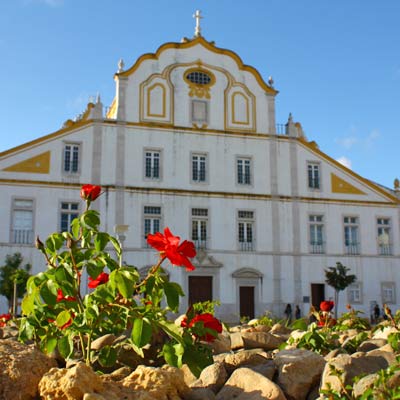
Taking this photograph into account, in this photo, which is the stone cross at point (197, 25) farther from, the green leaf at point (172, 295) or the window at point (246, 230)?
the green leaf at point (172, 295)

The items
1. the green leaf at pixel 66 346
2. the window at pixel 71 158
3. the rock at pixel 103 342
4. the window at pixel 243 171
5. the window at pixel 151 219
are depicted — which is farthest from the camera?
the window at pixel 243 171

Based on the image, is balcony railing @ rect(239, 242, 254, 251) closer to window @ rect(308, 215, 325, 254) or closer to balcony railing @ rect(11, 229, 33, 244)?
window @ rect(308, 215, 325, 254)

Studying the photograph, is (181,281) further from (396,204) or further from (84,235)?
(84,235)

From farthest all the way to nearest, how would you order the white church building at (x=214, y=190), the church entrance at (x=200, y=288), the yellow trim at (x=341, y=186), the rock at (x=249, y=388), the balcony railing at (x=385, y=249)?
the balcony railing at (x=385, y=249), the yellow trim at (x=341, y=186), the church entrance at (x=200, y=288), the white church building at (x=214, y=190), the rock at (x=249, y=388)

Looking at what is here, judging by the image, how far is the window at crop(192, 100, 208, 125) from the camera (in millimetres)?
29156

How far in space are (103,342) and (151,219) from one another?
2186cm

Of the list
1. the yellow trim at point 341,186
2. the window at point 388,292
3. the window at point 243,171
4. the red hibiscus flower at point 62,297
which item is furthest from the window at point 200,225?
the red hibiscus flower at point 62,297

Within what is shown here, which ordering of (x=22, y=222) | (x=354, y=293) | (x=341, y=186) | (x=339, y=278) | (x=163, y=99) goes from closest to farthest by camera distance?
(x=22, y=222), (x=339, y=278), (x=163, y=99), (x=354, y=293), (x=341, y=186)

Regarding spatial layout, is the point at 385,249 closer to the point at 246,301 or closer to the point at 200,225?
the point at 246,301

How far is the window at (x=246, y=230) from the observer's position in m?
28.5

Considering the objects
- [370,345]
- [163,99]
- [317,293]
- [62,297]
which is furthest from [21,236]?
[62,297]

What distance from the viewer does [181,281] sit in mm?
27094

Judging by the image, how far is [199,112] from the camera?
1152 inches

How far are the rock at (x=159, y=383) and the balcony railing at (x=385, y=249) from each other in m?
27.9
